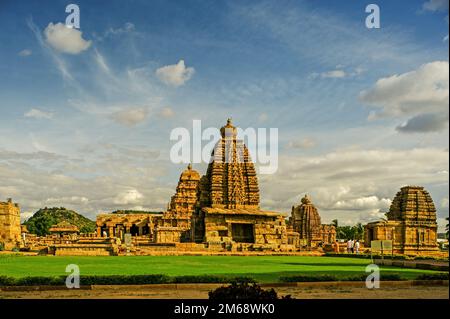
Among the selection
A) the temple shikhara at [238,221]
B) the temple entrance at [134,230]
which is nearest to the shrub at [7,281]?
the temple shikhara at [238,221]

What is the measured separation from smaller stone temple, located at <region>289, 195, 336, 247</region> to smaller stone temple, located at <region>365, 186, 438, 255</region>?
15490 millimetres

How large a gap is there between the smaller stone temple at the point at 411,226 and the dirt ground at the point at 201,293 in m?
33.4

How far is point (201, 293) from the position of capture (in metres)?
13.4

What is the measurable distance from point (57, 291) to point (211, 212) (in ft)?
94.6

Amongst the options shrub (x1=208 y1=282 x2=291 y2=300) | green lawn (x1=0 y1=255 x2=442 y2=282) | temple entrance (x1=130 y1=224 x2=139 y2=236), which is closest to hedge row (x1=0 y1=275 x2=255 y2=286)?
green lawn (x1=0 y1=255 x2=442 y2=282)

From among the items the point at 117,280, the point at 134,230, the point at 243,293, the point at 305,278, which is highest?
the point at 243,293

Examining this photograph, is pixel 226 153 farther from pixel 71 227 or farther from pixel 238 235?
pixel 71 227

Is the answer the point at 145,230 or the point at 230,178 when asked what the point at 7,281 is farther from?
the point at 145,230

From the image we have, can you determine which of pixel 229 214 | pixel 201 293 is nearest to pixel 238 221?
pixel 229 214

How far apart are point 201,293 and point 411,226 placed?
38.6 m

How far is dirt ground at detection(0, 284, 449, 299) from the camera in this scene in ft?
41.6

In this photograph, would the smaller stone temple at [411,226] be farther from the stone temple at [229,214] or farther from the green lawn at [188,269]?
the green lawn at [188,269]

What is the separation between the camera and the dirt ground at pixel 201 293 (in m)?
12.7

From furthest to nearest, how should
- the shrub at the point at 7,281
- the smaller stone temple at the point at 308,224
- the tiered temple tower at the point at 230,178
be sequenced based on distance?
1. the smaller stone temple at the point at 308,224
2. the tiered temple tower at the point at 230,178
3. the shrub at the point at 7,281
